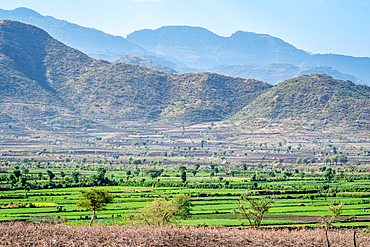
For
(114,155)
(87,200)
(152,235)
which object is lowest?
(114,155)

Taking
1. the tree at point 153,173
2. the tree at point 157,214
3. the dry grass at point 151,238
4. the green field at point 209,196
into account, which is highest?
the dry grass at point 151,238

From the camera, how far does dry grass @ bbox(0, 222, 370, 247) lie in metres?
28.3

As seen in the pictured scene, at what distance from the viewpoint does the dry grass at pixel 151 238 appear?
2826 cm

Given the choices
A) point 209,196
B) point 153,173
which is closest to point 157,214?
point 209,196

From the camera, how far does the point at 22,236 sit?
94.3 feet

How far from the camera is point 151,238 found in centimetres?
3006

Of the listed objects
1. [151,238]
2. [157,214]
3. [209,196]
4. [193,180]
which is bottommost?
[193,180]

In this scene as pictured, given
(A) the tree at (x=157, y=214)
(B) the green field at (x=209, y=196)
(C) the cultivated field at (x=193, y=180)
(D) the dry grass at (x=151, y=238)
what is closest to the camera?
(D) the dry grass at (x=151, y=238)

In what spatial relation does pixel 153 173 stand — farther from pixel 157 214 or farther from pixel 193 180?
pixel 157 214

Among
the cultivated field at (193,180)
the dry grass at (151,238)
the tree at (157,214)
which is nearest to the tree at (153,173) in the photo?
the cultivated field at (193,180)

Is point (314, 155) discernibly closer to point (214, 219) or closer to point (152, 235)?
point (214, 219)

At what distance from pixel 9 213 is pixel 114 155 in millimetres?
100824

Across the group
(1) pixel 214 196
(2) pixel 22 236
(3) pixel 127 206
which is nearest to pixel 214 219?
(3) pixel 127 206

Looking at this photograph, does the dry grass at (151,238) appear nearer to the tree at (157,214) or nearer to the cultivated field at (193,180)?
the cultivated field at (193,180)
